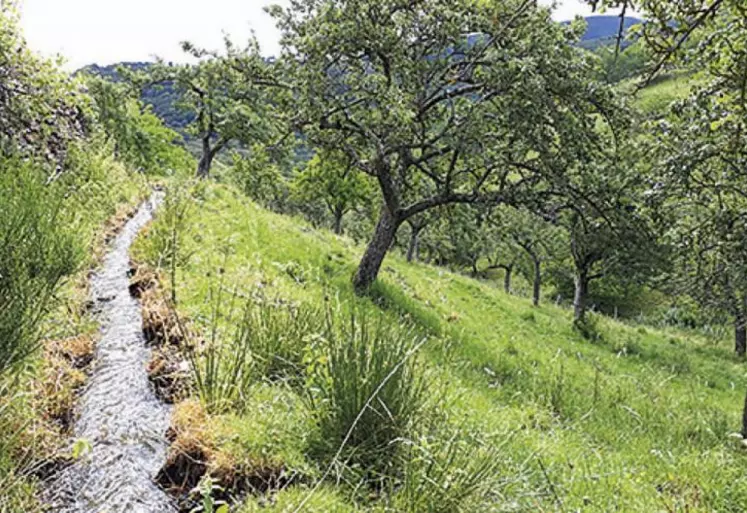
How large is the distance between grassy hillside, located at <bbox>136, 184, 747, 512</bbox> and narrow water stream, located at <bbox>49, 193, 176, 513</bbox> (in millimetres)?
364

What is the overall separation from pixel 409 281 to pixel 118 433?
13578 mm

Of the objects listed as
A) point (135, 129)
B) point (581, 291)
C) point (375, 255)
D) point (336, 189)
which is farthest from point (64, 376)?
point (135, 129)

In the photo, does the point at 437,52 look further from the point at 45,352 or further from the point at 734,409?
the point at 734,409

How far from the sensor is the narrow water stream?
3297 millimetres

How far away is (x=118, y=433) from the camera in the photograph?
3959mm

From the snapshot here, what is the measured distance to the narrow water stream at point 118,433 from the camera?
3.30 m

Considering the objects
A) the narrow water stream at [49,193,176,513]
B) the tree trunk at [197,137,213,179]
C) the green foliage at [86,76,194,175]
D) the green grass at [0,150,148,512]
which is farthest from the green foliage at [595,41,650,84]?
the tree trunk at [197,137,213,179]

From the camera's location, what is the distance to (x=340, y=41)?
10.9 metres

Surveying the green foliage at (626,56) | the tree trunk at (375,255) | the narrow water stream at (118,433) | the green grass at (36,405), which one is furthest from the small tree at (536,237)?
the green grass at (36,405)

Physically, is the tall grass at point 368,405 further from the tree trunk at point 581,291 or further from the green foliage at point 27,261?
the tree trunk at point 581,291

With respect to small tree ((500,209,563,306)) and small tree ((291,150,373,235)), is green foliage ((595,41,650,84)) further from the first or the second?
small tree ((291,150,373,235))

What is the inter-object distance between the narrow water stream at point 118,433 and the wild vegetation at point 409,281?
151mm

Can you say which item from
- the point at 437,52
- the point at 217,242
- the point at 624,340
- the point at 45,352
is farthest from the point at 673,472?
the point at 624,340

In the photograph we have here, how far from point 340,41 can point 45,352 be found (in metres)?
8.48
